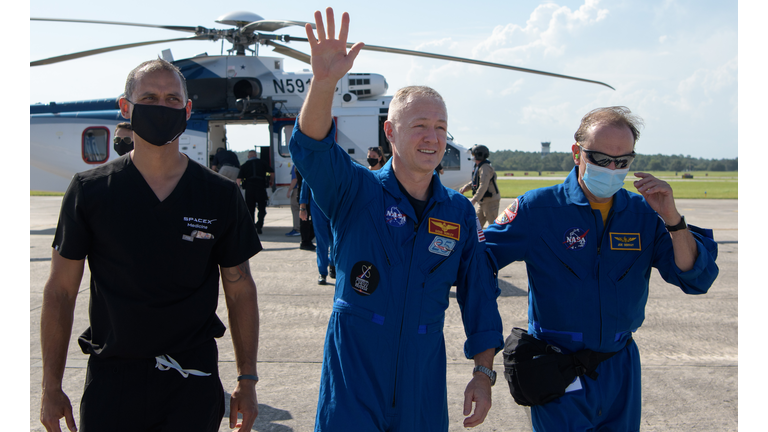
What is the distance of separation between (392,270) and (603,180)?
108 cm

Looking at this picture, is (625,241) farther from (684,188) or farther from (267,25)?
(684,188)

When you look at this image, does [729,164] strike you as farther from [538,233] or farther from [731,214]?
[538,233]

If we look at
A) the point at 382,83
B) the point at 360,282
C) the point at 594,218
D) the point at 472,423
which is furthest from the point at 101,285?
the point at 382,83

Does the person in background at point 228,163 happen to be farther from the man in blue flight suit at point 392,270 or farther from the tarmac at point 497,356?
the man in blue flight suit at point 392,270

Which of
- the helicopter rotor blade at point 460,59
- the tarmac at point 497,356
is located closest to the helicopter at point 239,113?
the helicopter rotor blade at point 460,59

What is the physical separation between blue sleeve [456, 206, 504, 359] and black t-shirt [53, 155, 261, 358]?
3.43 ft

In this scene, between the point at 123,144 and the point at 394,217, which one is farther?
the point at 123,144

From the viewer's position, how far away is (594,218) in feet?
8.02

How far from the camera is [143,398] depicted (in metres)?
1.95

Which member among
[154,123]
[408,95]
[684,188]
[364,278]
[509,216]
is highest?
[684,188]

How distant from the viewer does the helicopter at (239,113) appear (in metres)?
11.8

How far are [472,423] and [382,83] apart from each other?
1148cm

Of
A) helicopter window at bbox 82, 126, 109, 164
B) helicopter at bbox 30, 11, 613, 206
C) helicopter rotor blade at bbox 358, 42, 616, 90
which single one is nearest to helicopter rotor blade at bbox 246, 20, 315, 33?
helicopter at bbox 30, 11, 613, 206

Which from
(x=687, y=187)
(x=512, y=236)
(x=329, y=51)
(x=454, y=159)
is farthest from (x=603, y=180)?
(x=687, y=187)
